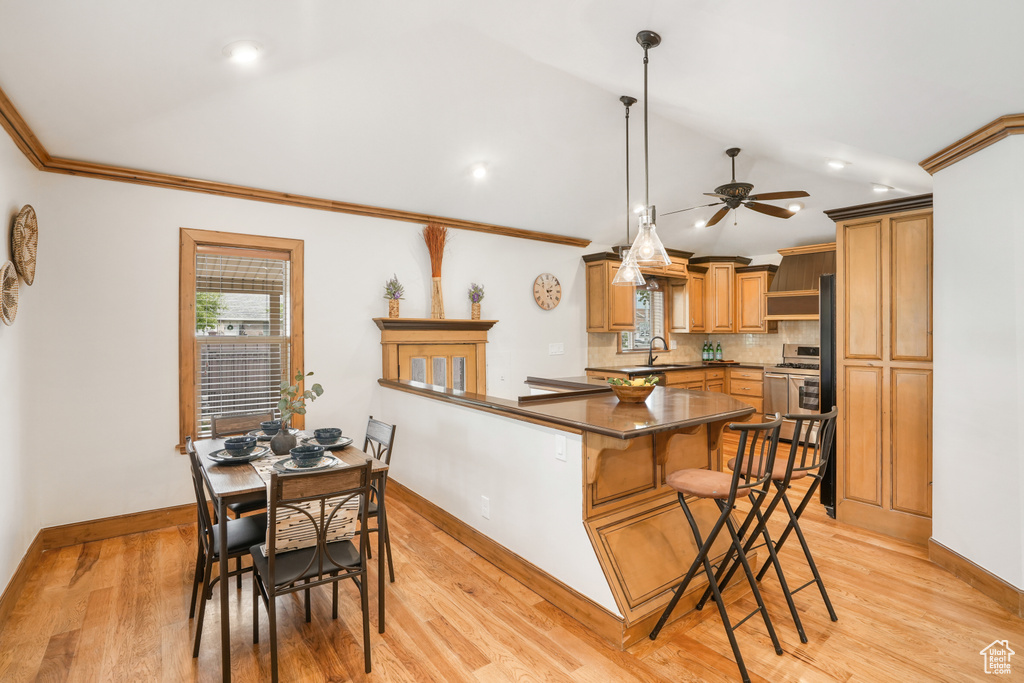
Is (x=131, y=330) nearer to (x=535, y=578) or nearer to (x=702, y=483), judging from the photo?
(x=535, y=578)

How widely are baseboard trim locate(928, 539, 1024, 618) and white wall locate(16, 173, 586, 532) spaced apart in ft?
12.4

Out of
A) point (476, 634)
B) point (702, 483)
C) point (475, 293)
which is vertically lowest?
point (476, 634)

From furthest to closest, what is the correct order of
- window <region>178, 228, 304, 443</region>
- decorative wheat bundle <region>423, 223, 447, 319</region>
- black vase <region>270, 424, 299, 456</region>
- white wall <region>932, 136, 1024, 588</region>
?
1. decorative wheat bundle <region>423, 223, 447, 319</region>
2. window <region>178, 228, 304, 443</region>
3. black vase <region>270, 424, 299, 456</region>
4. white wall <region>932, 136, 1024, 588</region>

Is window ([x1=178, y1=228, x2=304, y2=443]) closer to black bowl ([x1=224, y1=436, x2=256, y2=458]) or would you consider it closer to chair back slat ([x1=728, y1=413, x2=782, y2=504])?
black bowl ([x1=224, y1=436, x2=256, y2=458])

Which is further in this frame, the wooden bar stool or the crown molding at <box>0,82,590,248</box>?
the crown molding at <box>0,82,590,248</box>

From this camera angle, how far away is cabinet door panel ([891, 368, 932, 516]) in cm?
329

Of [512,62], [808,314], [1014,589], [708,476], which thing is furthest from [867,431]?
[512,62]

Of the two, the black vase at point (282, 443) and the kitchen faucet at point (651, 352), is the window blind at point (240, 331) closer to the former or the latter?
the black vase at point (282, 443)

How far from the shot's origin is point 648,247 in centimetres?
270

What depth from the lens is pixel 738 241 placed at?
6.85m

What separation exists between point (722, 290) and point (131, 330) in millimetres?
6687

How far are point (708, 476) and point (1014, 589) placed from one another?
5.25 feet

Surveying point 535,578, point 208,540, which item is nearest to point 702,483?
point 535,578

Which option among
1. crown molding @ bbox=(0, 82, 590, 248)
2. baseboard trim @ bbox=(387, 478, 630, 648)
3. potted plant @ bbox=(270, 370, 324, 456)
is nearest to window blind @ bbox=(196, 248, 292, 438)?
crown molding @ bbox=(0, 82, 590, 248)
